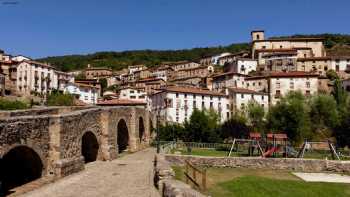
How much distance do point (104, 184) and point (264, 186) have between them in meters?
8.32

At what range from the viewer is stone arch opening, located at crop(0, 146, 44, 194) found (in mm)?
18984

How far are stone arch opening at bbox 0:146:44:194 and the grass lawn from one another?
7.52m

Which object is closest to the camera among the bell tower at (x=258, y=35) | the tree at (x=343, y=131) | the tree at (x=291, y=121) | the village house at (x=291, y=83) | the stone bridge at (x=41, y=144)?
the stone bridge at (x=41, y=144)

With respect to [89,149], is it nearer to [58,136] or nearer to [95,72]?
[58,136]

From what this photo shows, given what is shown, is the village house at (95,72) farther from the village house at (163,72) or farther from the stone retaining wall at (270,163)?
the stone retaining wall at (270,163)

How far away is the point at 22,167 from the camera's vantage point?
1941cm

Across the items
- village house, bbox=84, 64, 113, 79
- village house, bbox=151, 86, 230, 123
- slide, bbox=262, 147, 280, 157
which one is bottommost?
slide, bbox=262, 147, 280, 157

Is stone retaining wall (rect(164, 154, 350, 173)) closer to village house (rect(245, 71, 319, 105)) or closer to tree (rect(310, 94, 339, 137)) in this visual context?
tree (rect(310, 94, 339, 137))

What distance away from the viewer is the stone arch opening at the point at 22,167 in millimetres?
18984

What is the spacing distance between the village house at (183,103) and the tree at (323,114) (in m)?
18.3

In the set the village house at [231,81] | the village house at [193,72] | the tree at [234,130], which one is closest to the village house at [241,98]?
the village house at [231,81]

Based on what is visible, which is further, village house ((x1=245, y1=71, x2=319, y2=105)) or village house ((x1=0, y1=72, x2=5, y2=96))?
village house ((x1=0, y1=72, x2=5, y2=96))

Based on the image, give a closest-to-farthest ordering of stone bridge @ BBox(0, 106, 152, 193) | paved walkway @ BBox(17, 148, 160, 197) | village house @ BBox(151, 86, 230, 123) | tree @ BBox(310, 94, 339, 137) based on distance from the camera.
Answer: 1. paved walkway @ BBox(17, 148, 160, 197)
2. stone bridge @ BBox(0, 106, 152, 193)
3. tree @ BBox(310, 94, 339, 137)
4. village house @ BBox(151, 86, 230, 123)

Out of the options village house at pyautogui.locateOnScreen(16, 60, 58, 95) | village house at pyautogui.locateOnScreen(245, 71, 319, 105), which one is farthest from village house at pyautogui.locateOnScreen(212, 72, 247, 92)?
village house at pyautogui.locateOnScreen(16, 60, 58, 95)
